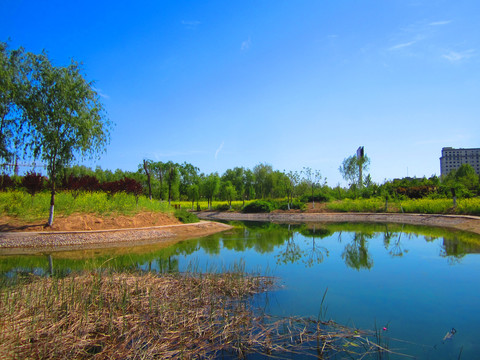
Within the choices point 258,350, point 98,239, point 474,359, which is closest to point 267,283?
point 258,350

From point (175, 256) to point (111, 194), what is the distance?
1119 cm

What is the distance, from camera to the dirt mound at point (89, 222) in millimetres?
15164

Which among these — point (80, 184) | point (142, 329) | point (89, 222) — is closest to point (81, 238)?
point (89, 222)

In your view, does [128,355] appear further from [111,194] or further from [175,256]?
[111,194]

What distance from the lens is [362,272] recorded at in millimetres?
9492

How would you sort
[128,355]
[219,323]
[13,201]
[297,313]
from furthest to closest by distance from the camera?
[13,201] < [297,313] < [219,323] < [128,355]

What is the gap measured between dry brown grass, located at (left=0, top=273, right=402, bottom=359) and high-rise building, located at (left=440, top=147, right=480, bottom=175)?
5852 inches

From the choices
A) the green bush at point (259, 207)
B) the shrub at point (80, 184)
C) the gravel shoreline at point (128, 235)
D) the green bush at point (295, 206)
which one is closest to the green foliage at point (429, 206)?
the gravel shoreline at point (128, 235)

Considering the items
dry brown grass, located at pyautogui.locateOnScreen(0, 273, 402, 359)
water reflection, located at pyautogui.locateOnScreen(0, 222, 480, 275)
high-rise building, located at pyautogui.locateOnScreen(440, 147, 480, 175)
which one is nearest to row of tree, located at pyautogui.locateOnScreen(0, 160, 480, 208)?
water reflection, located at pyautogui.locateOnScreen(0, 222, 480, 275)

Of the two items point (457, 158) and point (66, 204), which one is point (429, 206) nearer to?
Result: point (66, 204)

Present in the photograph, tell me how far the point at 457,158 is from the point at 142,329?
538 feet

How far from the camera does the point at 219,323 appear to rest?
5.09 m

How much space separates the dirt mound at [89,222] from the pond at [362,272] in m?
3.68

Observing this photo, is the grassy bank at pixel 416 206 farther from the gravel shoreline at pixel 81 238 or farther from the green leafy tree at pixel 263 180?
the green leafy tree at pixel 263 180
